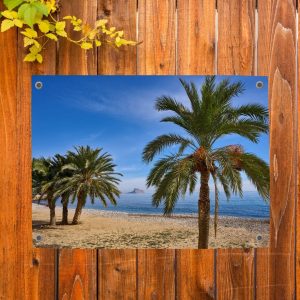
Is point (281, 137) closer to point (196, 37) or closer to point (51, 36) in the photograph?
point (196, 37)

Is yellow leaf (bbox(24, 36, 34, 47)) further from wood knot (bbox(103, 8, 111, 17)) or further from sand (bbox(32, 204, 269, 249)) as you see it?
sand (bbox(32, 204, 269, 249))

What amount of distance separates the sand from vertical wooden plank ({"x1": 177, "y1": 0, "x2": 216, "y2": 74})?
24.5 inches

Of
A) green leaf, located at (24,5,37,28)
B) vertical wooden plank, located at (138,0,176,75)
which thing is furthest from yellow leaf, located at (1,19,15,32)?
vertical wooden plank, located at (138,0,176,75)

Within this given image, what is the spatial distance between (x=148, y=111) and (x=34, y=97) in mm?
462

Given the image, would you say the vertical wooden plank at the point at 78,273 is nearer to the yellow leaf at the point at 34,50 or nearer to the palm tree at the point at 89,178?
the palm tree at the point at 89,178

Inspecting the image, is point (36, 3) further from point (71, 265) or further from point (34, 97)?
point (71, 265)

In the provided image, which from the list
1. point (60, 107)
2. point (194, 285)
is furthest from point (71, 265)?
point (60, 107)

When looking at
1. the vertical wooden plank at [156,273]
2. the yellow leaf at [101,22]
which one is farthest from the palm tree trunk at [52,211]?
the yellow leaf at [101,22]

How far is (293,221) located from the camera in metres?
1.79

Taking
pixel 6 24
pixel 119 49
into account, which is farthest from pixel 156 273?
pixel 6 24

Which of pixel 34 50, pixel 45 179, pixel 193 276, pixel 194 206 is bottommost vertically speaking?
pixel 193 276

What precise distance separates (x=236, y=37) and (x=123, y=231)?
0.92m

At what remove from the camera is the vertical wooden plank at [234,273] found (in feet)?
5.82

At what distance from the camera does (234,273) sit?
1776 mm
